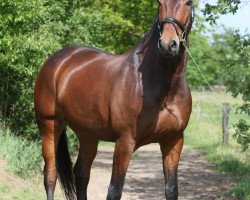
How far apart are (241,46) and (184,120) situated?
3.19m

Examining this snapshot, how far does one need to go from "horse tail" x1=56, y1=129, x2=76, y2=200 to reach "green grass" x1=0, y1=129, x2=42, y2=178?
196 centimetres

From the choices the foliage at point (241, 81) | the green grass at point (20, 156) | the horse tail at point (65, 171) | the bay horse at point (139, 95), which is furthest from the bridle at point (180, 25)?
the green grass at point (20, 156)

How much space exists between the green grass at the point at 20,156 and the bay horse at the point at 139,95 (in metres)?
2.68

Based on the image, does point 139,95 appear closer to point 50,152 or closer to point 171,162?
point 171,162

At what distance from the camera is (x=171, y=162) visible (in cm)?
471

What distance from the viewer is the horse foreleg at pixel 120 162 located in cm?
445

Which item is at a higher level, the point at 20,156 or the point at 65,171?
the point at 65,171

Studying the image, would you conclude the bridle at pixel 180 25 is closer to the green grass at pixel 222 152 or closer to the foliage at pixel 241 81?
the green grass at pixel 222 152

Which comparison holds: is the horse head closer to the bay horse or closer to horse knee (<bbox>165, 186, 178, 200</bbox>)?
the bay horse

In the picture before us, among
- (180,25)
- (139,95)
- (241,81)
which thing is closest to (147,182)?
(241,81)

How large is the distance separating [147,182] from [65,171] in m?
3.54

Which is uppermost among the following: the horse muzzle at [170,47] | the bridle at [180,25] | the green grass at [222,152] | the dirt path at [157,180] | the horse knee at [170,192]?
the bridle at [180,25]

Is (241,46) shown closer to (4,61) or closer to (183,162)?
(4,61)

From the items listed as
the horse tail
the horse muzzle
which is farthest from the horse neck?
the horse tail
